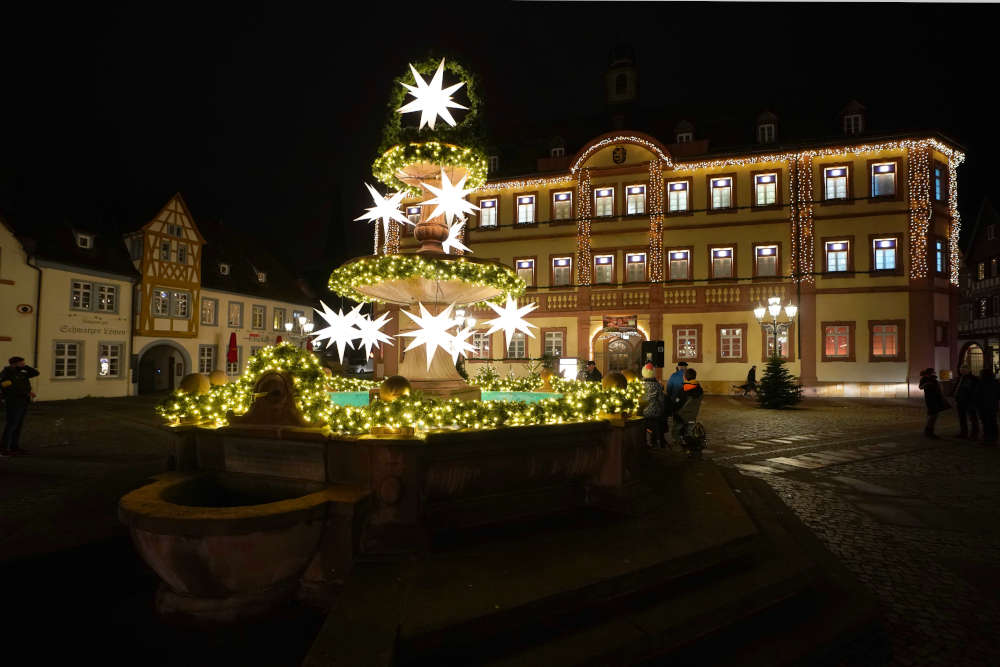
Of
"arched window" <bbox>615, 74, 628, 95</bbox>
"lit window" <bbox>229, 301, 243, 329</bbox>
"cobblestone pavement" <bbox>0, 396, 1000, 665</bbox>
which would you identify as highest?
"arched window" <bbox>615, 74, 628, 95</bbox>

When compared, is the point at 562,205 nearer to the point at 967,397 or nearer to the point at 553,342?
the point at 553,342

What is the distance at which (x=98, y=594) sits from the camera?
13.8ft

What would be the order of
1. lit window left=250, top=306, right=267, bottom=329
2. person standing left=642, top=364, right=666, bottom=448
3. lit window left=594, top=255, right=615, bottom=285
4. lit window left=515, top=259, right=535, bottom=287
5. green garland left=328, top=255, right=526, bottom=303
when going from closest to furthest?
green garland left=328, top=255, right=526, bottom=303 → person standing left=642, top=364, right=666, bottom=448 → lit window left=594, top=255, right=615, bottom=285 → lit window left=515, top=259, right=535, bottom=287 → lit window left=250, top=306, right=267, bottom=329

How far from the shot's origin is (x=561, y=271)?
30.0 metres

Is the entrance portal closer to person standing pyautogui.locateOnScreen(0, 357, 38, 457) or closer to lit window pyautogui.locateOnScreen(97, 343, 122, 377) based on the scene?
lit window pyautogui.locateOnScreen(97, 343, 122, 377)

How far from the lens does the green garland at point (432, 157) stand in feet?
23.7

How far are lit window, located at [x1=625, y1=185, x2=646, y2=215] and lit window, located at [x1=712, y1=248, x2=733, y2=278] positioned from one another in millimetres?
4046

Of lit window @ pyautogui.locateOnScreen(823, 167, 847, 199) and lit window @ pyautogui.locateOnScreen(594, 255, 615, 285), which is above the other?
lit window @ pyautogui.locateOnScreen(823, 167, 847, 199)

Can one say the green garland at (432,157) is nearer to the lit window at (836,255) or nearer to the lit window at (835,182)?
the lit window at (836,255)

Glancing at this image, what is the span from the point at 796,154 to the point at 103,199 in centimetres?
3547

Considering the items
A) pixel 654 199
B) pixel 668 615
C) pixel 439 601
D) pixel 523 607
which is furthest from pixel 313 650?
pixel 654 199

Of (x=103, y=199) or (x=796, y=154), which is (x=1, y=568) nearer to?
(x=796, y=154)

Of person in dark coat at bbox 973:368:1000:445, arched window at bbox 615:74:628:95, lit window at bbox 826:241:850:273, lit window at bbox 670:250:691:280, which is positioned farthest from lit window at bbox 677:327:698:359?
arched window at bbox 615:74:628:95

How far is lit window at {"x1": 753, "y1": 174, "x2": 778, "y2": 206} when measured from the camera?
2688 centimetres
